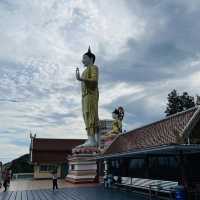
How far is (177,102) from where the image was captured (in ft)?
138

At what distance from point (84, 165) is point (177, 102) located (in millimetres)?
21780

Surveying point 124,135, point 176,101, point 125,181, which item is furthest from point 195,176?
point 176,101

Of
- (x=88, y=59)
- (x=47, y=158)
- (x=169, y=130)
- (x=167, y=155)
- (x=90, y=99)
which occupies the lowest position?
(x=167, y=155)

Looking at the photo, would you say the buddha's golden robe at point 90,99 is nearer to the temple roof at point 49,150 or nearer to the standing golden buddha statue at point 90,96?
the standing golden buddha statue at point 90,96

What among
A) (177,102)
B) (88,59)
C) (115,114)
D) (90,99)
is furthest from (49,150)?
(177,102)

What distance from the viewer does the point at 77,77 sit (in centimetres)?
2523

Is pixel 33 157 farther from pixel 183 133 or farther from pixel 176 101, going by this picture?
pixel 183 133

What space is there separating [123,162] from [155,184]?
18.5 ft

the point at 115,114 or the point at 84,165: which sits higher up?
the point at 115,114

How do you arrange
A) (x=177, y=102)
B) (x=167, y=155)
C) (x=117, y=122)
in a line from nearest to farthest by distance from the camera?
(x=167, y=155) < (x=117, y=122) < (x=177, y=102)

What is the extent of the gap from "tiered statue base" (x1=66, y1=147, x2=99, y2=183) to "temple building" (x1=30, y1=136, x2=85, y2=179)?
8.91 m

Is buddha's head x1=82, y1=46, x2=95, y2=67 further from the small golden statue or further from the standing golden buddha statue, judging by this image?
the small golden statue

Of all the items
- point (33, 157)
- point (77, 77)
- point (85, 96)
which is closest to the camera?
point (77, 77)

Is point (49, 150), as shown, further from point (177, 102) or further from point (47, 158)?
point (177, 102)
